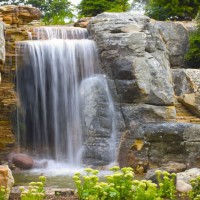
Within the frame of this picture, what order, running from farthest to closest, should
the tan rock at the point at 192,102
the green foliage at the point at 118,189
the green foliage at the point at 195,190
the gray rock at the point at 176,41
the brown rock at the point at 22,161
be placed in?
the gray rock at the point at 176,41, the tan rock at the point at 192,102, the brown rock at the point at 22,161, the green foliage at the point at 195,190, the green foliage at the point at 118,189

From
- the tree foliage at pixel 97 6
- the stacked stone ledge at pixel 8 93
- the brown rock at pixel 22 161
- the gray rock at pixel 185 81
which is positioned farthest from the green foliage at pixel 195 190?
the tree foliage at pixel 97 6

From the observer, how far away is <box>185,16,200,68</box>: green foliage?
53.6 ft

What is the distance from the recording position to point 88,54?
12805 mm

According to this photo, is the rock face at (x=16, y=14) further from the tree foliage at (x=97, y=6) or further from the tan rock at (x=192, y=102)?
the tree foliage at (x=97, y=6)

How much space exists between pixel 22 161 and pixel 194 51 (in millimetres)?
8202

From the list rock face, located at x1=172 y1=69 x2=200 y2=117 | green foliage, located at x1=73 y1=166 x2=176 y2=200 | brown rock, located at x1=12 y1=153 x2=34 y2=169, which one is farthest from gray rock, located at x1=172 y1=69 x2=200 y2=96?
green foliage, located at x1=73 y1=166 x2=176 y2=200

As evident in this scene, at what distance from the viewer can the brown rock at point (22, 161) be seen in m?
11.2

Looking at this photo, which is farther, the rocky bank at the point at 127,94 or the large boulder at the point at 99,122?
the large boulder at the point at 99,122

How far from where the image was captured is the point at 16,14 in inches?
544

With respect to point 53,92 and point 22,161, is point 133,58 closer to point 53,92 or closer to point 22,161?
point 53,92

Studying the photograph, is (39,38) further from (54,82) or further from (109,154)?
(109,154)

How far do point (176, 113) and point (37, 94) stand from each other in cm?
413

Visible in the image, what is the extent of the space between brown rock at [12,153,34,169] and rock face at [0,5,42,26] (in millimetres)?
4548

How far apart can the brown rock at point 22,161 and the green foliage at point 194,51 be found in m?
7.87
